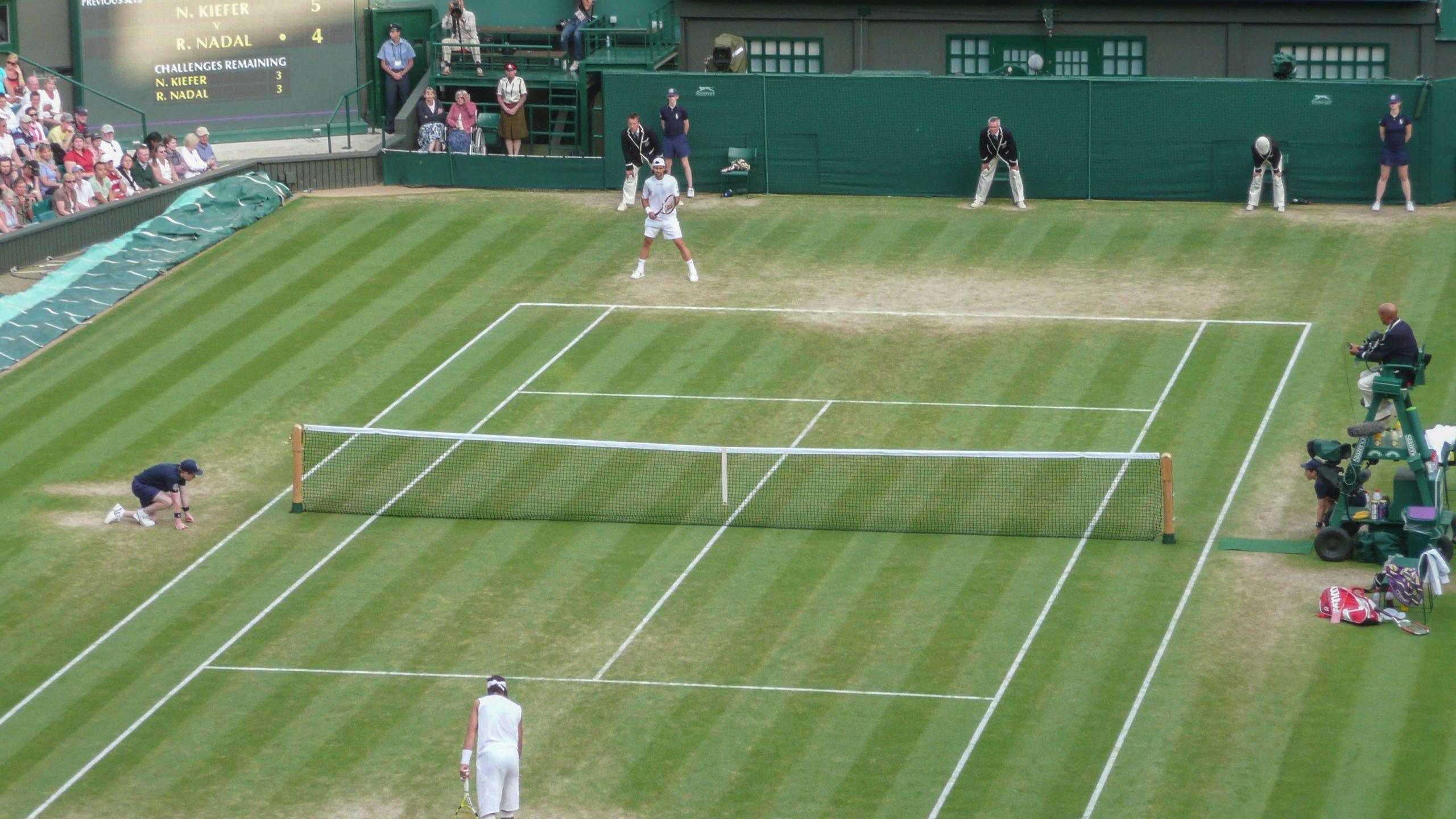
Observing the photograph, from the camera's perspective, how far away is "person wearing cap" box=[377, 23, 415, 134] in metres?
43.7

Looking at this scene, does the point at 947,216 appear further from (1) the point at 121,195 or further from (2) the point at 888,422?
(1) the point at 121,195

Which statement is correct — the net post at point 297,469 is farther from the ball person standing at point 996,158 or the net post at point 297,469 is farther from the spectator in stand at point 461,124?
the ball person standing at point 996,158

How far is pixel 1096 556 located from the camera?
25781mm

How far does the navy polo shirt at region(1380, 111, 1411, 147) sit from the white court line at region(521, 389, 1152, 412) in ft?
35.5

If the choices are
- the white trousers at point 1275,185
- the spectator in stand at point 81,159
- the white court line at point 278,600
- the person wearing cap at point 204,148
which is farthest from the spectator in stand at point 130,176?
the white trousers at point 1275,185

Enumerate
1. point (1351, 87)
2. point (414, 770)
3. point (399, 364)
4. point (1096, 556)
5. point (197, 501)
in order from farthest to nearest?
point (1351, 87)
point (399, 364)
point (197, 501)
point (1096, 556)
point (414, 770)

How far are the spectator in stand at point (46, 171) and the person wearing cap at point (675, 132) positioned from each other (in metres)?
11.1

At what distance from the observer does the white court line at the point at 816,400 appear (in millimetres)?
30500

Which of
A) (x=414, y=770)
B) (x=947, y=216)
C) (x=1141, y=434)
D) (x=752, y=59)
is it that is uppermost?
(x=752, y=59)

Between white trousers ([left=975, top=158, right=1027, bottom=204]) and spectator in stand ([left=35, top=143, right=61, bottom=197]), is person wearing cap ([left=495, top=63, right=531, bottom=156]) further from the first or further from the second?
white trousers ([left=975, top=158, right=1027, bottom=204])

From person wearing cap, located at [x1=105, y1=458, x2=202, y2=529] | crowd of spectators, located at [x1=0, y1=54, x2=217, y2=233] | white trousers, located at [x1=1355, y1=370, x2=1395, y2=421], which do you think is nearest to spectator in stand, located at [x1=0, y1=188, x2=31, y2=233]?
crowd of spectators, located at [x1=0, y1=54, x2=217, y2=233]

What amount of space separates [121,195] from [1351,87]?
22770 millimetres

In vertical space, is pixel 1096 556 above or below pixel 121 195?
below

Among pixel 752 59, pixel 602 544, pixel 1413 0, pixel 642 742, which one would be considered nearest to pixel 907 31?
pixel 752 59
